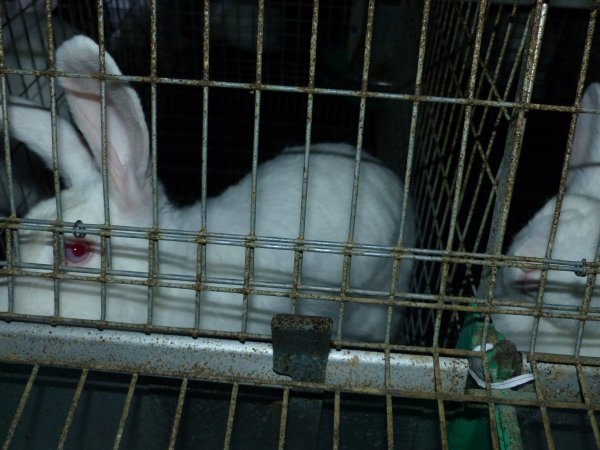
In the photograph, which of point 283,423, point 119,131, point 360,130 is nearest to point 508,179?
point 360,130

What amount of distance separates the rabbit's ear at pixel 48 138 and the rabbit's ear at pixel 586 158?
3.97 ft

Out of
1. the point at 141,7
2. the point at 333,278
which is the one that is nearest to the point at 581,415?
the point at 333,278

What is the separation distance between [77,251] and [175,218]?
30 cm

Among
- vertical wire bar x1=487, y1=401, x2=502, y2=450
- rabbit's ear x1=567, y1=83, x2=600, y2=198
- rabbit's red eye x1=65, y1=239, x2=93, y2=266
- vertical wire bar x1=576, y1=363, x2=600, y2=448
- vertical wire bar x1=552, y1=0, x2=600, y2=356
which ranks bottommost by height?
vertical wire bar x1=487, y1=401, x2=502, y2=450

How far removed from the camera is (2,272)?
1174 mm

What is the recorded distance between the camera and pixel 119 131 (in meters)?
1.44

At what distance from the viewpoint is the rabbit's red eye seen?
1.49 m

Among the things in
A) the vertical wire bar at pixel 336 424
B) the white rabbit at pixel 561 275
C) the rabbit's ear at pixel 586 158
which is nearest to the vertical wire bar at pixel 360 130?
the vertical wire bar at pixel 336 424

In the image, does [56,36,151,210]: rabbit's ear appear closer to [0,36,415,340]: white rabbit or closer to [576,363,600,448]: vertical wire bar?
[0,36,415,340]: white rabbit

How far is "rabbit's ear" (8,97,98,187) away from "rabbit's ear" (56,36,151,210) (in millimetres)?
128

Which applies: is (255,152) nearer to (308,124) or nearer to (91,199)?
(308,124)

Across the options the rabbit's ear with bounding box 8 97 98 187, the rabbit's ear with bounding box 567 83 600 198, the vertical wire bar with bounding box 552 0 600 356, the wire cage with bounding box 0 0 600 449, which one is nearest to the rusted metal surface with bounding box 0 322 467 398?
the wire cage with bounding box 0 0 600 449

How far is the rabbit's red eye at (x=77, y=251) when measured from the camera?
1.49 metres

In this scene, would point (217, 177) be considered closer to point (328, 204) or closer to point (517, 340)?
point (328, 204)
